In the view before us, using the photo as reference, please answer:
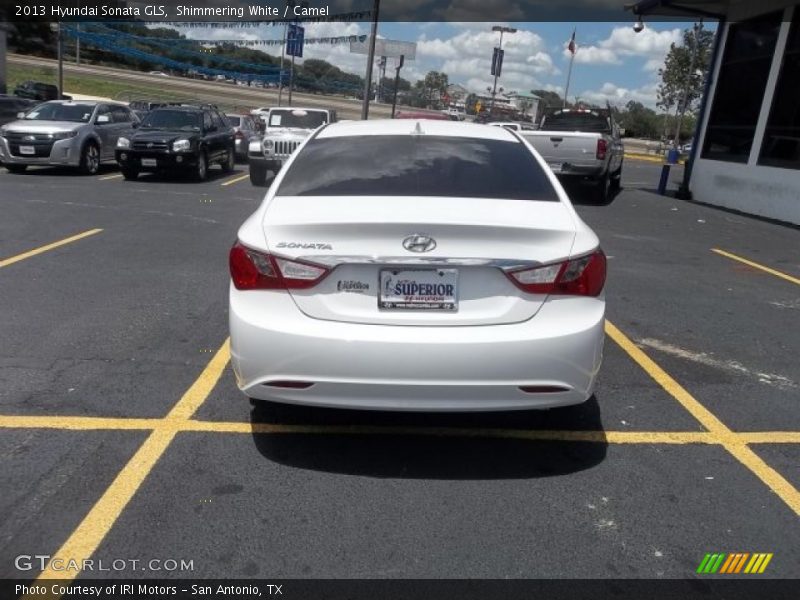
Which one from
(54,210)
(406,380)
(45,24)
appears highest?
(45,24)

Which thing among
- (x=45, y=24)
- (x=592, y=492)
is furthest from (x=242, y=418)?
(x=45, y=24)

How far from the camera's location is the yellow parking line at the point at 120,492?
2678 millimetres

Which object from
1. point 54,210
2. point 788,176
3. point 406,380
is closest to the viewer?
point 406,380

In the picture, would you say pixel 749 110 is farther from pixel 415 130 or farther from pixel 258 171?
pixel 415 130

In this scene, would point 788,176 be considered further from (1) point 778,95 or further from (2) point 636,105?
(2) point 636,105

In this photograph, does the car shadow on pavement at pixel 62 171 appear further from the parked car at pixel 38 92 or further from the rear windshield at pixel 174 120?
the parked car at pixel 38 92

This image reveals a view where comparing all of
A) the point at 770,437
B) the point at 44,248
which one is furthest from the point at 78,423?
the point at 44,248

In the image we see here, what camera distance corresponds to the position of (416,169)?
3.89 metres

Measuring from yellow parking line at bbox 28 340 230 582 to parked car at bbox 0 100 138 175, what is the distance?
42.0 ft

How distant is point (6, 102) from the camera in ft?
58.0

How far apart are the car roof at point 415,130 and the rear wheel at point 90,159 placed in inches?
501

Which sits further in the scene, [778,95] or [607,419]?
[778,95]

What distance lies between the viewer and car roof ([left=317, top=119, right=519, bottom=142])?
4391 millimetres

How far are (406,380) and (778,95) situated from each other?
14646 mm
